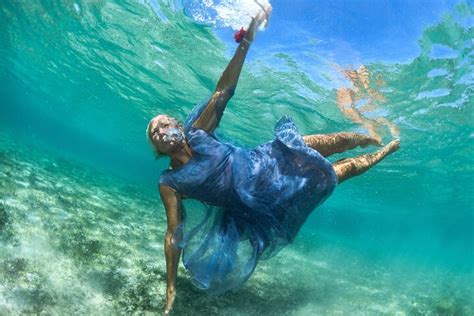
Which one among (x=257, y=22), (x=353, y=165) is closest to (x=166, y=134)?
(x=257, y=22)

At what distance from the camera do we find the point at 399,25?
9.49 metres

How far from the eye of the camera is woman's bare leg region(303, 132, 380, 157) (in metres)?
5.23

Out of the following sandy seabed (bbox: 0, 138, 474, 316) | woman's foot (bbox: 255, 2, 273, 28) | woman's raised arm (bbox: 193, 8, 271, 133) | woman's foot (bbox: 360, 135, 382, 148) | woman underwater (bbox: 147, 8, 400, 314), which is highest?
woman's foot (bbox: 255, 2, 273, 28)

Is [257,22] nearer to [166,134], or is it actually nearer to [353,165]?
[166,134]

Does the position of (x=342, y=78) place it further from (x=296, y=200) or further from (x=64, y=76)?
(x=64, y=76)

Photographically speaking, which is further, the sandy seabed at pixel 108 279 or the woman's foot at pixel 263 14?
the woman's foot at pixel 263 14

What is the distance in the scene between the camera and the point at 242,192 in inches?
176

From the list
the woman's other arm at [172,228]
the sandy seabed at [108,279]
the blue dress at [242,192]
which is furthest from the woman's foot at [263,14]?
the sandy seabed at [108,279]

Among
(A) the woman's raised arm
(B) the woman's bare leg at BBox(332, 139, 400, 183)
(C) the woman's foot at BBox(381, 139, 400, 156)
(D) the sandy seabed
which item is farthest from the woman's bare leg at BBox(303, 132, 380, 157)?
(D) the sandy seabed

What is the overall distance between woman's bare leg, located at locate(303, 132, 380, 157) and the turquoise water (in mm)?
2786

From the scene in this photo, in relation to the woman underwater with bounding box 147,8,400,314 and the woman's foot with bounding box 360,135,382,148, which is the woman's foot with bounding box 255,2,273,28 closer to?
the woman underwater with bounding box 147,8,400,314

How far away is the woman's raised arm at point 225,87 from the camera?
4801 millimetres

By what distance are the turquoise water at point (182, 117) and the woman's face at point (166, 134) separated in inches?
85.9

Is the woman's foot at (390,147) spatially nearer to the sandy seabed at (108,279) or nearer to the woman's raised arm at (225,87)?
the woman's raised arm at (225,87)
